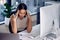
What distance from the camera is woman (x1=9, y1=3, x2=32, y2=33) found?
1568 mm

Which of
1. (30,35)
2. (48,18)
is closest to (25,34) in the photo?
(30,35)

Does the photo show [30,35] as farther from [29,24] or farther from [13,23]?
[13,23]

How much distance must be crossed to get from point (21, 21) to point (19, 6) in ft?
0.62

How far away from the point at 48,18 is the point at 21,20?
1.10 ft

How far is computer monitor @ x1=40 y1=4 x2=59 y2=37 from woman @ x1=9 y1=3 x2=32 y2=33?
22 cm

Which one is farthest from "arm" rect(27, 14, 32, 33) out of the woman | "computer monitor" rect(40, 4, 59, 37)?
"computer monitor" rect(40, 4, 59, 37)

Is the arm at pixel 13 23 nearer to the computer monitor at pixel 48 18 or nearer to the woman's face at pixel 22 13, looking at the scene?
the woman's face at pixel 22 13

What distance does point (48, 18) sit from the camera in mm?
1594

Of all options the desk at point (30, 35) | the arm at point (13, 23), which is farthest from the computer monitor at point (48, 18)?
the arm at point (13, 23)

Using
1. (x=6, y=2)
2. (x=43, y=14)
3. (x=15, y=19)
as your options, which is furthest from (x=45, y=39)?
(x=6, y=2)

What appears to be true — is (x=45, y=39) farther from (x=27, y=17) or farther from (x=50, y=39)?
(x=27, y=17)

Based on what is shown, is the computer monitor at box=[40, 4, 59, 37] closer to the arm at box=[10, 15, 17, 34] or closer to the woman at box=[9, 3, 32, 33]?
the woman at box=[9, 3, 32, 33]

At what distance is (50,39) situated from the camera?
1.69 m

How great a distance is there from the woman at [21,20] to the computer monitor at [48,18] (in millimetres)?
217
